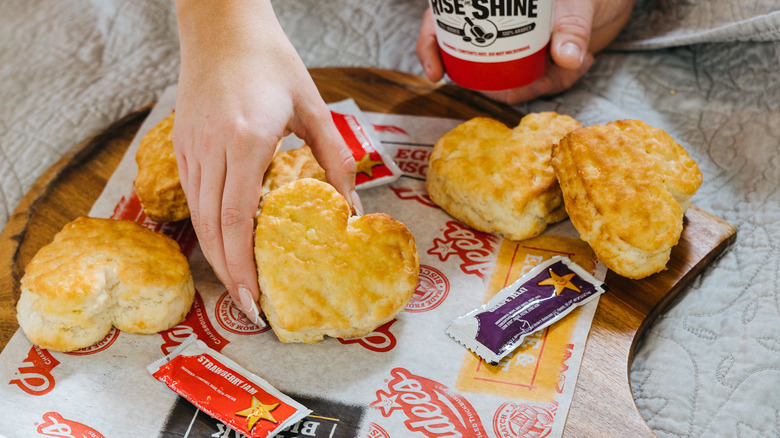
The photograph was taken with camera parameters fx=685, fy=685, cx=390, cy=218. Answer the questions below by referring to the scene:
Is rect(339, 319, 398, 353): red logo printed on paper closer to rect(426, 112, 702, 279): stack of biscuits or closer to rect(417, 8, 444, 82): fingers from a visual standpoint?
rect(426, 112, 702, 279): stack of biscuits

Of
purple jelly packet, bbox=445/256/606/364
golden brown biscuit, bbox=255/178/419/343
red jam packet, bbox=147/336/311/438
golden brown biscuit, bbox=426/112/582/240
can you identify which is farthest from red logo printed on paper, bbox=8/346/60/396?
golden brown biscuit, bbox=426/112/582/240

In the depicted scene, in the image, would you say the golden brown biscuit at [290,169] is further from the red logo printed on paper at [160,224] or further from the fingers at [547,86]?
the fingers at [547,86]

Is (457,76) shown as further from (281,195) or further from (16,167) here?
(16,167)

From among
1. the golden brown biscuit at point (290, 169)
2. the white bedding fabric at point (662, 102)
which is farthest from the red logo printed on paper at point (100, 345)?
the white bedding fabric at point (662, 102)

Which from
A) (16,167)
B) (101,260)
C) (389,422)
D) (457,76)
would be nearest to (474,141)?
(457,76)

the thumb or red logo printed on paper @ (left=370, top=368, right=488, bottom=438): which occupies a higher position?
the thumb
